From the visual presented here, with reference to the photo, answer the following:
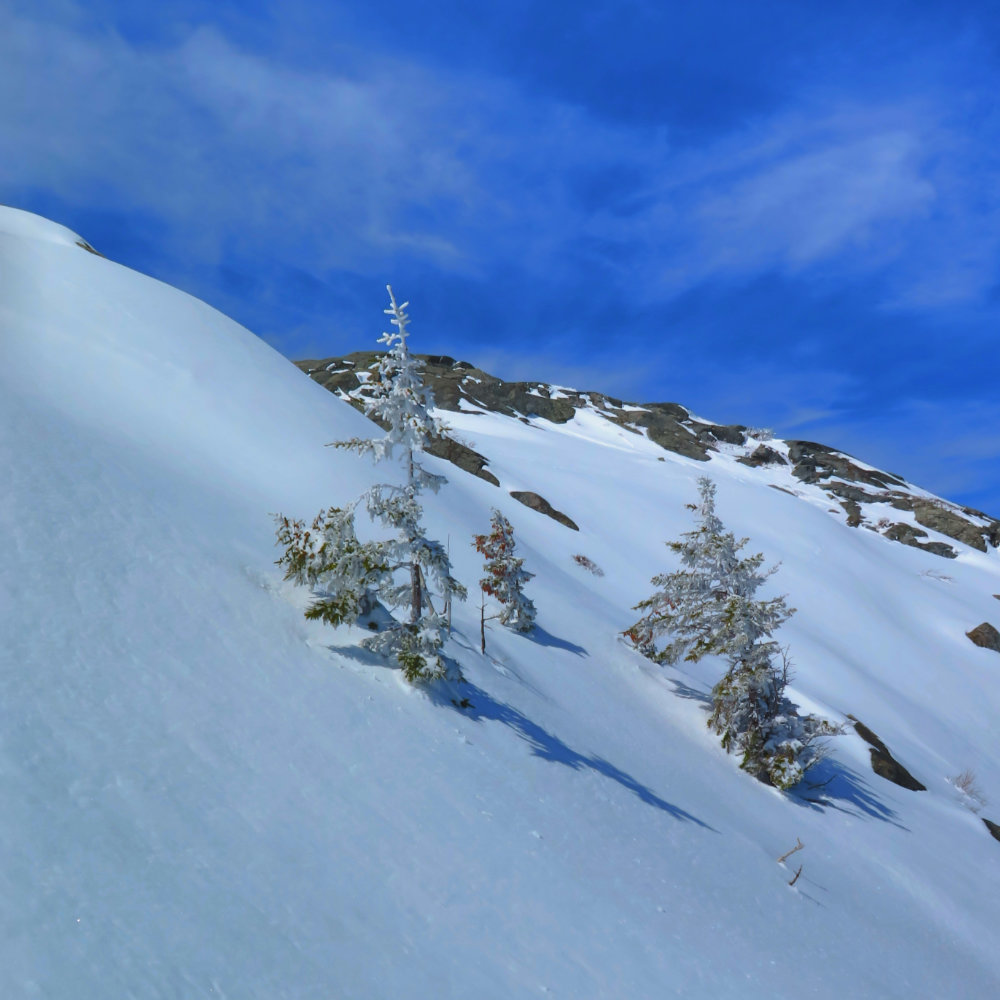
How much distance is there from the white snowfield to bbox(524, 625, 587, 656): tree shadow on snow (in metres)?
0.11

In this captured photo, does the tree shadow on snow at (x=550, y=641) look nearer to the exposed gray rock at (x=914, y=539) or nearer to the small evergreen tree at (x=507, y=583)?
the small evergreen tree at (x=507, y=583)

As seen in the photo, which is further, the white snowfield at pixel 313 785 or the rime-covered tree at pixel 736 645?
the rime-covered tree at pixel 736 645

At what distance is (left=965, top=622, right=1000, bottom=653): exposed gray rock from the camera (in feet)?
131

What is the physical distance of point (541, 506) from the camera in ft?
126

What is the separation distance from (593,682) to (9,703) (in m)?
14.3

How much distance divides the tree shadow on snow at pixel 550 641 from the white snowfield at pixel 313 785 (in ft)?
0.36

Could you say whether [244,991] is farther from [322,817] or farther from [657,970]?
[657,970]

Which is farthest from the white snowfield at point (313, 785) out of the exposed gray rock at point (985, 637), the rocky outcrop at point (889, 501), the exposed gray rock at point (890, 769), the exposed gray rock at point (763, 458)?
the exposed gray rock at point (763, 458)

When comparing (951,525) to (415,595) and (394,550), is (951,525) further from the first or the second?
(394,550)

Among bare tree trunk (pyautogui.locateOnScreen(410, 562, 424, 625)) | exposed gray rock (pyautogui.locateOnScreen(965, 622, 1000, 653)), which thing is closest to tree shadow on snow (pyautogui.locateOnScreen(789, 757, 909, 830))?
bare tree trunk (pyautogui.locateOnScreen(410, 562, 424, 625))

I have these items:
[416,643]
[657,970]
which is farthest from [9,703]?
[657,970]

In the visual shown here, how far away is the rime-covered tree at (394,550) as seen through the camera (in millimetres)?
12188

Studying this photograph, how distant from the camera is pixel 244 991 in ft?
18.4

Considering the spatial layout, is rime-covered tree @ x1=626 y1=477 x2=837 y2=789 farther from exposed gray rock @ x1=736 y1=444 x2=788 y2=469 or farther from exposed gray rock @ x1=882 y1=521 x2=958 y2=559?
exposed gray rock @ x1=736 y1=444 x2=788 y2=469
